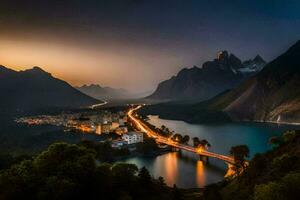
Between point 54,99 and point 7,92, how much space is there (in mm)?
30668

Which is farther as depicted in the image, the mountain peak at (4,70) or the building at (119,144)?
the mountain peak at (4,70)

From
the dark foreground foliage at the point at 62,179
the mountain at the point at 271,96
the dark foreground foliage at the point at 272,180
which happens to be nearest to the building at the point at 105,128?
the dark foreground foliage at the point at 272,180

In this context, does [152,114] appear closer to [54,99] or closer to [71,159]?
[54,99]

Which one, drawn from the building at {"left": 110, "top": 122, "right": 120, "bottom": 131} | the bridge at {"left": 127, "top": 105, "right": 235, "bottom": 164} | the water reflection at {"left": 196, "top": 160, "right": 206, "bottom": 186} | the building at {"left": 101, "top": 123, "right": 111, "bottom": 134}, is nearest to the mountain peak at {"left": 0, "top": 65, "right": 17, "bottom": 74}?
the bridge at {"left": 127, "top": 105, "right": 235, "bottom": 164}

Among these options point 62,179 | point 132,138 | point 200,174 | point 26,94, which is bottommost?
point 200,174

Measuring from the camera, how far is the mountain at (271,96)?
10813cm

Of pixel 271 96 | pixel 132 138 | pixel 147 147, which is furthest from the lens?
pixel 271 96

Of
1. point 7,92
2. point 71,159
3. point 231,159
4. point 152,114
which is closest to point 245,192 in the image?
point 71,159

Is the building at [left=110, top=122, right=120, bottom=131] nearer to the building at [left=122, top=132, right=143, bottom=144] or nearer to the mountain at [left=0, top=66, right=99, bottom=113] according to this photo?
the building at [left=122, top=132, right=143, bottom=144]

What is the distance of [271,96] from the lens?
414ft

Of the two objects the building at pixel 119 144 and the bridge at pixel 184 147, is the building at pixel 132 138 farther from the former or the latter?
A: the bridge at pixel 184 147

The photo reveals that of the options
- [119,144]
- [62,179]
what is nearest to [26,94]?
[119,144]

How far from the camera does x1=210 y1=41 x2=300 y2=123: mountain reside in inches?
4257

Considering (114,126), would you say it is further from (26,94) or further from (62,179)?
(26,94)
